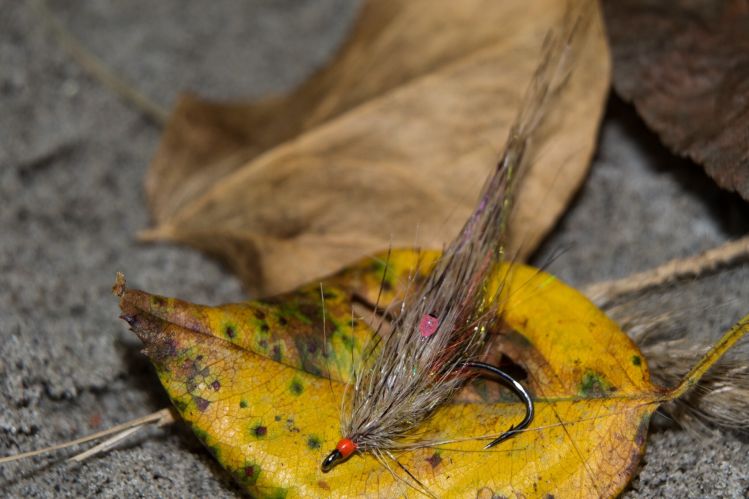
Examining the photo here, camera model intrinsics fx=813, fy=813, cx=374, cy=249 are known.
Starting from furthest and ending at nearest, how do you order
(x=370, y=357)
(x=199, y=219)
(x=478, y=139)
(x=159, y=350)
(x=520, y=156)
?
(x=199, y=219) → (x=478, y=139) → (x=520, y=156) → (x=370, y=357) → (x=159, y=350)

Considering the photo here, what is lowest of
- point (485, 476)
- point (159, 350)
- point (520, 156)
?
point (485, 476)

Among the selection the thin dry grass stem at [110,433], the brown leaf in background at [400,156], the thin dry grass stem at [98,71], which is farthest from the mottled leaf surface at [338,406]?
the thin dry grass stem at [98,71]

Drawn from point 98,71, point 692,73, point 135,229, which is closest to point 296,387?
point 135,229

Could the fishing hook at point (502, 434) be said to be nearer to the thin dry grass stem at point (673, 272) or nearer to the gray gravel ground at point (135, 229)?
the gray gravel ground at point (135, 229)

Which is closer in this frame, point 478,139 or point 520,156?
point 520,156

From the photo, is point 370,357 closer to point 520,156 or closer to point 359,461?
point 359,461

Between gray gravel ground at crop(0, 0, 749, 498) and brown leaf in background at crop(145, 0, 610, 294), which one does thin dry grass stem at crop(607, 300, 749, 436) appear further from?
brown leaf in background at crop(145, 0, 610, 294)

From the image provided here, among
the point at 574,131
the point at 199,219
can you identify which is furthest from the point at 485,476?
the point at 199,219

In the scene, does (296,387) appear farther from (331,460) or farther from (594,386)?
(594,386)
